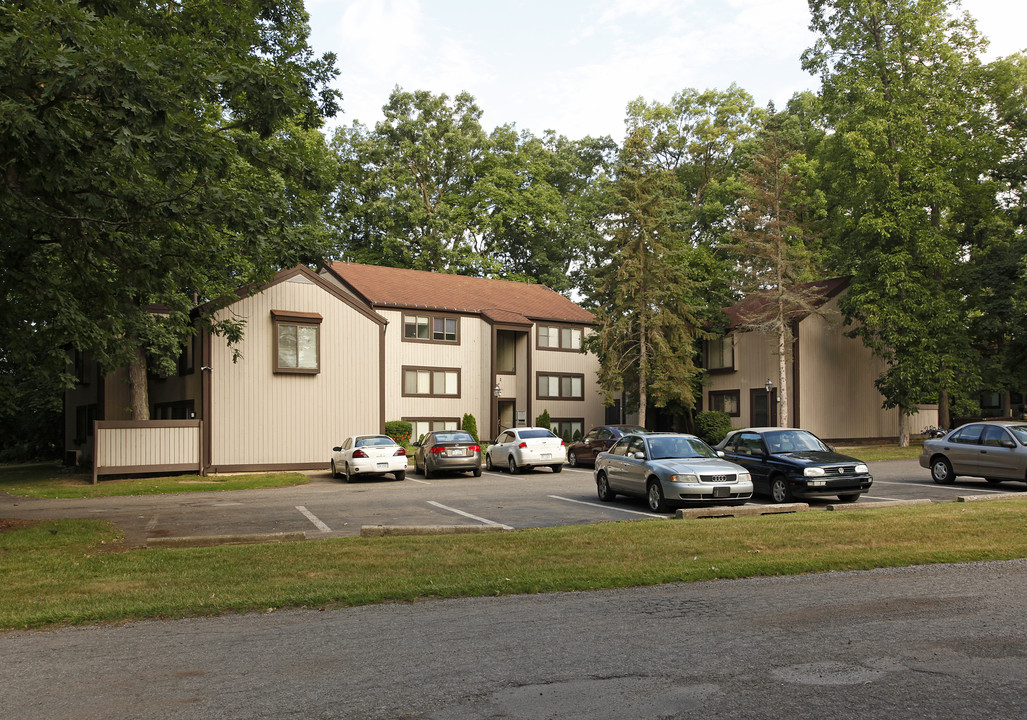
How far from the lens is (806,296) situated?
3822 cm

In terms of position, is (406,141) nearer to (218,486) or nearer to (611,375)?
(611,375)

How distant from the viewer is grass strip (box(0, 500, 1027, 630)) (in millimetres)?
8391

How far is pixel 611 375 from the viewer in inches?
1485

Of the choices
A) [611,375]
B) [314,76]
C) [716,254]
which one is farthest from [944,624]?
[716,254]

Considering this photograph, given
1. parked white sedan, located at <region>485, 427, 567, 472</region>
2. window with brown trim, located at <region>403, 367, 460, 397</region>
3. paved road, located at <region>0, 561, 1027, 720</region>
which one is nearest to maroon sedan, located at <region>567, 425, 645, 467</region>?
parked white sedan, located at <region>485, 427, 567, 472</region>

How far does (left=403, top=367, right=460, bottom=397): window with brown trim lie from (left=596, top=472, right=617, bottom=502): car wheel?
22.5 metres

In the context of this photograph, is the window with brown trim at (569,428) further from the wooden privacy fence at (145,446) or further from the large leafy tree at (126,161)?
the large leafy tree at (126,161)

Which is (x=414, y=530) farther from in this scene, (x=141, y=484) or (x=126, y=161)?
(x=141, y=484)

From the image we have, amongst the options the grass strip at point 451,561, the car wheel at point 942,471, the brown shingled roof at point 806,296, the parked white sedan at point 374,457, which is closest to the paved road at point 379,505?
the car wheel at point 942,471

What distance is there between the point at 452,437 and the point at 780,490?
11.8 metres

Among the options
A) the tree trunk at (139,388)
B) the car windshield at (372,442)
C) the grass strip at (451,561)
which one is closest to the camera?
the grass strip at (451,561)

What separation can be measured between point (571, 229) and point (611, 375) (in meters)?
26.4

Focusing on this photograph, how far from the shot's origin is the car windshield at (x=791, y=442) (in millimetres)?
17641

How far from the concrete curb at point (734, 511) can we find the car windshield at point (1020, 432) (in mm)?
7201
